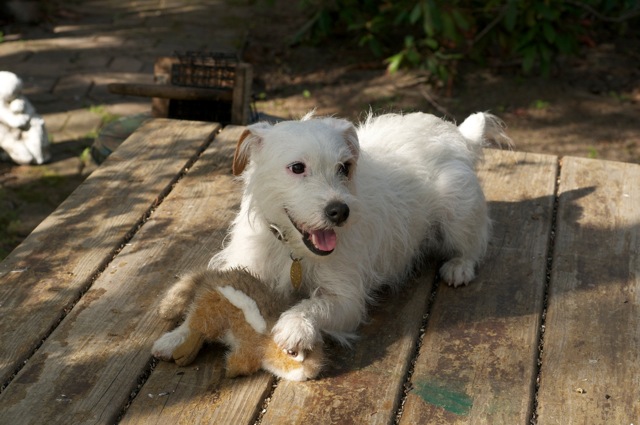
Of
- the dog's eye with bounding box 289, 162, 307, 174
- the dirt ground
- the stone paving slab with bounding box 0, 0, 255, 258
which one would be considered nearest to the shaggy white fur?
the dog's eye with bounding box 289, 162, 307, 174

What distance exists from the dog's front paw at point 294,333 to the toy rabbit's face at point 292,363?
31 millimetres

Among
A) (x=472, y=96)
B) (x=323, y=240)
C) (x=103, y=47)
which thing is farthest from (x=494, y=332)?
(x=103, y=47)

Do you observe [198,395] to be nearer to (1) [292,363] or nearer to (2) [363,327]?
(1) [292,363]

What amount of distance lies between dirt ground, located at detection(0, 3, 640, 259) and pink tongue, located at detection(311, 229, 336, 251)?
3.73 metres

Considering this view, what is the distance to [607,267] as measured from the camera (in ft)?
13.1

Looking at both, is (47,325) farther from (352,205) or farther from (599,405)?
(599,405)

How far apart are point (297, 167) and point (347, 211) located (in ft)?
0.88

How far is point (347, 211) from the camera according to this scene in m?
3.20

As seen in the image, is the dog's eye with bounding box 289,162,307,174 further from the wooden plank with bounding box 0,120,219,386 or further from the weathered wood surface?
the wooden plank with bounding box 0,120,219,386

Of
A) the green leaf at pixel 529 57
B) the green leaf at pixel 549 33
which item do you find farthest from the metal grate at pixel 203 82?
the green leaf at pixel 549 33

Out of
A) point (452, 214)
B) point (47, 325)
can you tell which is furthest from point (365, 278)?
point (47, 325)

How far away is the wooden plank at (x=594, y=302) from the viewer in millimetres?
3111

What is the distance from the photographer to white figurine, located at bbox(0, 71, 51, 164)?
22.6 feet

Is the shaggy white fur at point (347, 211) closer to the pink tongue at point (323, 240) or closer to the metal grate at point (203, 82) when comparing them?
the pink tongue at point (323, 240)
